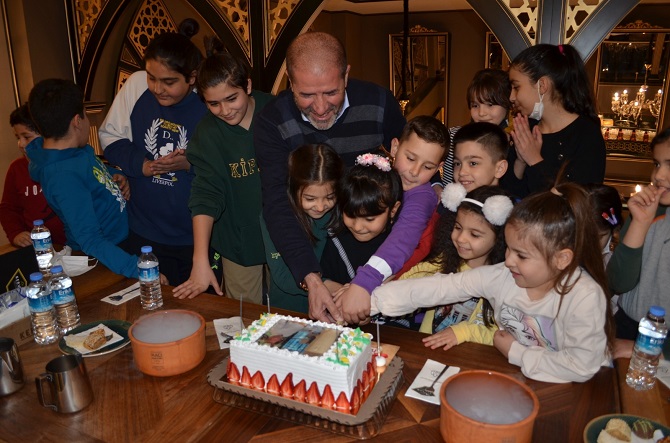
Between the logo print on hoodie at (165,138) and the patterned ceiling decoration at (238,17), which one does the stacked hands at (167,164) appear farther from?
the patterned ceiling decoration at (238,17)

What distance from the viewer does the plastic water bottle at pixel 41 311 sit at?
1.62 meters

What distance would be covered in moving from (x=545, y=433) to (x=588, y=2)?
253 cm

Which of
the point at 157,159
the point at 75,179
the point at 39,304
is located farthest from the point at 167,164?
the point at 39,304

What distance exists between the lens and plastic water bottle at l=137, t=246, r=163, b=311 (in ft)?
5.94

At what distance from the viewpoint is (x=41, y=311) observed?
163 cm

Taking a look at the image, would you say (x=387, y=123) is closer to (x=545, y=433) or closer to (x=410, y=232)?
(x=410, y=232)

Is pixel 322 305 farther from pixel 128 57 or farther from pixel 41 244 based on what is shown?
pixel 128 57

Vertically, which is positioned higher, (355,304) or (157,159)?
(157,159)

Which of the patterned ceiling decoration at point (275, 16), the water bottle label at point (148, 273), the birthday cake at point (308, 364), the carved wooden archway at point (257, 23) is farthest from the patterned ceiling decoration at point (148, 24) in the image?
the birthday cake at point (308, 364)

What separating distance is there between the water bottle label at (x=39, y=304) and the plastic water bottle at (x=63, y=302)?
4cm

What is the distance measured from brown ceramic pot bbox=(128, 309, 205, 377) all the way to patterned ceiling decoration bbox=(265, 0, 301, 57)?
2978 millimetres

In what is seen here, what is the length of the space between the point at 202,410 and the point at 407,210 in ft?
3.28

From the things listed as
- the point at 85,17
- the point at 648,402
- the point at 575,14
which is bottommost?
the point at 648,402

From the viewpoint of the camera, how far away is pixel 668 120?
6816 millimetres
